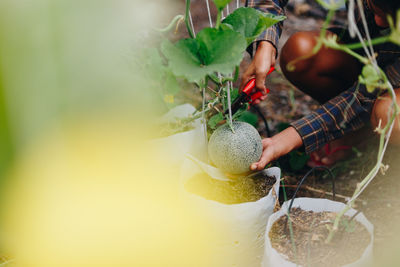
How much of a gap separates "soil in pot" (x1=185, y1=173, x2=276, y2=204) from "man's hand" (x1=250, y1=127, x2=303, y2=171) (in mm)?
58

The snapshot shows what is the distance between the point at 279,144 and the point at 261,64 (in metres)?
0.27

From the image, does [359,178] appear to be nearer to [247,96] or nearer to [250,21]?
[247,96]

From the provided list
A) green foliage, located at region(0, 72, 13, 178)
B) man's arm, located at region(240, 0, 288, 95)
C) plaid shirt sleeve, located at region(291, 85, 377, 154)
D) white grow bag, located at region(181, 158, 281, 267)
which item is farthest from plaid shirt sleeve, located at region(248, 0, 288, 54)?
green foliage, located at region(0, 72, 13, 178)

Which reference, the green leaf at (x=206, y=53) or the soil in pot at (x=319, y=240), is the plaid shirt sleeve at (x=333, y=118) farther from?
the green leaf at (x=206, y=53)

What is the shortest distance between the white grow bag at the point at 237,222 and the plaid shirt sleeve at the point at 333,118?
0.65 ft

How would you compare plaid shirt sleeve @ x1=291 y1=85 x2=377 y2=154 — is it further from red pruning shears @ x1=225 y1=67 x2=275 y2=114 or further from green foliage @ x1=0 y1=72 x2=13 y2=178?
green foliage @ x1=0 y1=72 x2=13 y2=178

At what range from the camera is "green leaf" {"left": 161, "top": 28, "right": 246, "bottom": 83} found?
0.88 metres

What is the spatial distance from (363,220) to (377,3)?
61 cm

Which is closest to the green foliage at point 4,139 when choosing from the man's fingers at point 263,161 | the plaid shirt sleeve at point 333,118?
the man's fingers at point 263,161

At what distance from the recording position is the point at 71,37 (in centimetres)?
36

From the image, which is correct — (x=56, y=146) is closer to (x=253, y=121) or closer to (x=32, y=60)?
(x=32, y=60)

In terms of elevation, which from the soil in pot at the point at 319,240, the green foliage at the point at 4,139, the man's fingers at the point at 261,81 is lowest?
the soil in pot at the point at 319,240

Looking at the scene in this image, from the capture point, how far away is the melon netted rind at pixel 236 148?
3.56ft

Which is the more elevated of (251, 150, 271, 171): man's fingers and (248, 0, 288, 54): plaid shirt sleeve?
(248, 0, 288, 54): plaid shirt sleeve
